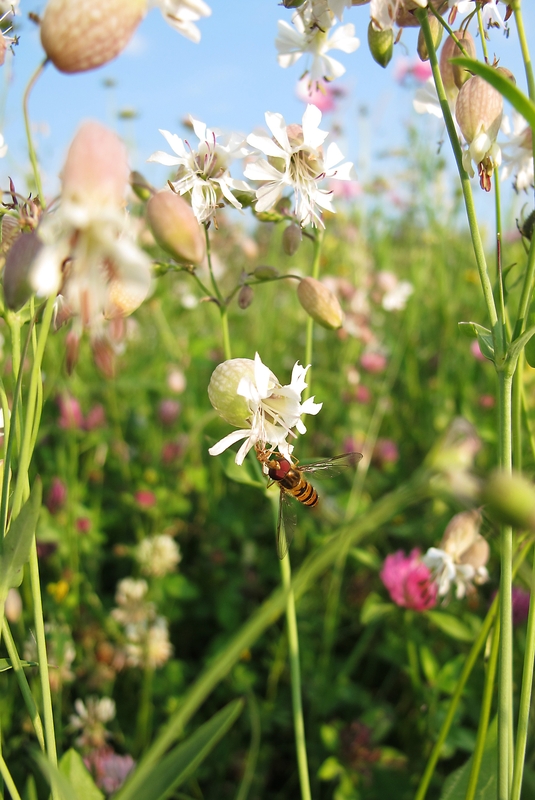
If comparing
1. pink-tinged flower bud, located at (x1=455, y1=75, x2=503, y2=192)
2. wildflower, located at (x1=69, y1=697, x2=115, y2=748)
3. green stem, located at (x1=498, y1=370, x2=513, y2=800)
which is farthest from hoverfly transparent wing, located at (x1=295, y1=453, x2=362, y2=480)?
wildflower, located at (x1=69, y1=697, x2=115, y2=748)

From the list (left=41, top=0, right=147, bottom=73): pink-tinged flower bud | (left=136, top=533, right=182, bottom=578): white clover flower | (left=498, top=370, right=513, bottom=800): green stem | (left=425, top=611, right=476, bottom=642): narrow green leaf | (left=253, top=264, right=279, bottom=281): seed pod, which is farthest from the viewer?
(left=136, top=533, right=182, bottom=578): white clover flower

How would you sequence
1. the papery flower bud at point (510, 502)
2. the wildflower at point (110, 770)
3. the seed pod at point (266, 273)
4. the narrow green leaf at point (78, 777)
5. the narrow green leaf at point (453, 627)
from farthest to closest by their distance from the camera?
the narrow green leaf at point (453, 627) → the wildflower at point (110, 770) → the seed pod at point (266, 273) → the narrow green leaf at point (78, 777) → the papery flower bud at point (510, 502)

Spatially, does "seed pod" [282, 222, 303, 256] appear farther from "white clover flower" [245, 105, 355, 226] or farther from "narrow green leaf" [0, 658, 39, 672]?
"narrow green leaf" [0, 658, 39, 672]

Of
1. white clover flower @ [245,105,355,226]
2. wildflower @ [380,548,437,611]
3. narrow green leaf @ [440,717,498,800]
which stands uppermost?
white clover flower @ [245,105,355,226]

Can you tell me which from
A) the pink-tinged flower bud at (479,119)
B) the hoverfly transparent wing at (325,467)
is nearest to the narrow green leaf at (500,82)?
the pink-tinged flower bud at (479,119)

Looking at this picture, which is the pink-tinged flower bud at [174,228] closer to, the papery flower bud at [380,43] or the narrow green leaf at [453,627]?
the papery flower bud at [380,43]

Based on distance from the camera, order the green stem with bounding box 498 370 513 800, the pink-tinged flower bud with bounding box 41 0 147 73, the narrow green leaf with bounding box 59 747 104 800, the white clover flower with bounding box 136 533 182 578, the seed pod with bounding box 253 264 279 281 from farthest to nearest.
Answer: the white clover flower with bounding box 136 533 182 578, the seed pod with bounding box 253 264 279 281, the narrow green leaf with bounding box 59 747 104 800, the green stem with bounding box 498 370 513 800, the pink-tinged flower bud with bounding box 41 0 147 73

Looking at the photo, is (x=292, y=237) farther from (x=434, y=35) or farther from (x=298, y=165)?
(x=434, y=35)
